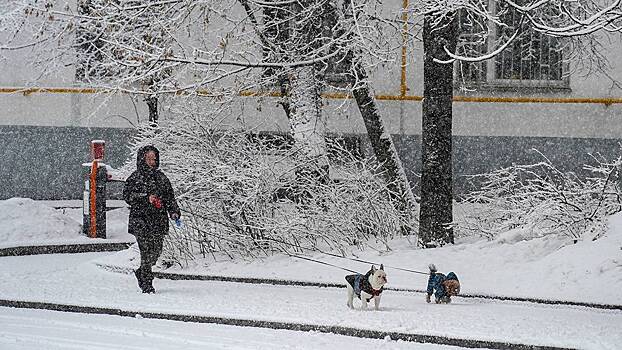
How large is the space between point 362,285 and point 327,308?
0.53 m

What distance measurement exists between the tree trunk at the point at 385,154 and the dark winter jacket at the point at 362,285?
5.18 metres

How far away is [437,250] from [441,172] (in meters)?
1.41

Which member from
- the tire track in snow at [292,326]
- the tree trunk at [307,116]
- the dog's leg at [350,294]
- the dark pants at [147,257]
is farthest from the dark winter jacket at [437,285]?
the tree trunk at [307,116]

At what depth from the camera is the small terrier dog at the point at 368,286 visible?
37.9 feet

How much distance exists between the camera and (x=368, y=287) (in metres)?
11.6

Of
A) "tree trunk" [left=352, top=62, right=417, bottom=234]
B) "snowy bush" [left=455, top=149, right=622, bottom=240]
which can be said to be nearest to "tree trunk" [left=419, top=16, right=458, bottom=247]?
"snowy bush" [left=455, top=149, right=622, bottom=240]

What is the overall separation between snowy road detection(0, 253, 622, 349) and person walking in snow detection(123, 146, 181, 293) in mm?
506

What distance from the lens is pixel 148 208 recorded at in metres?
13.4

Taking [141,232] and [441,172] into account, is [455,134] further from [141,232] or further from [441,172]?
[141,232]

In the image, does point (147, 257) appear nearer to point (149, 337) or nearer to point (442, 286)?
point (149, 337)

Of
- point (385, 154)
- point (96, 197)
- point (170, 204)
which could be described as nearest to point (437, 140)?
point (385, 154)

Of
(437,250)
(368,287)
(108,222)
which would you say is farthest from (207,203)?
(108,222)

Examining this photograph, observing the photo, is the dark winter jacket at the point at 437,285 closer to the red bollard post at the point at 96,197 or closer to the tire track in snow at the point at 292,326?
the tire track in snow at the point at 292,326

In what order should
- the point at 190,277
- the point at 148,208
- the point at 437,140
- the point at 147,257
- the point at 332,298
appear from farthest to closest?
the point at 437,140
the point at 190,277
the point at 148,208
the point at 147,257
the point at 332,298
